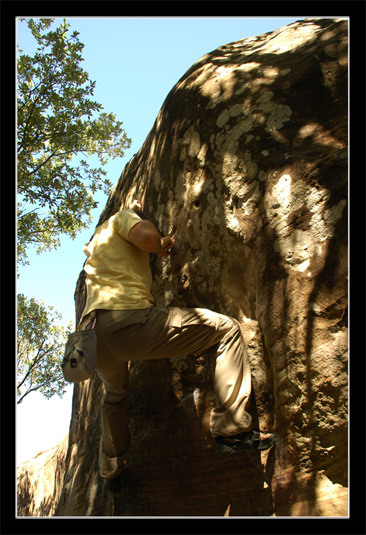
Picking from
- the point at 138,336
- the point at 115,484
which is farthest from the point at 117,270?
the point at 115,484

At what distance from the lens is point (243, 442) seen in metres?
3.75

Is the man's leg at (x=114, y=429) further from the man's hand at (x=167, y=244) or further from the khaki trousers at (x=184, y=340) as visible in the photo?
the man's hand at (x=167, y=244)

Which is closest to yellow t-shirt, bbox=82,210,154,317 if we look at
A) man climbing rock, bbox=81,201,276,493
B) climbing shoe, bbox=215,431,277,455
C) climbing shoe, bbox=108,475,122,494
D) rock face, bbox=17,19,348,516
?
man climbing rock, bbox=81,201,276,493

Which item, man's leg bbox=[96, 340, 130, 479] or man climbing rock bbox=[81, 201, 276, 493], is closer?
man climbing rock bbox=[81, 201, 276, 493]

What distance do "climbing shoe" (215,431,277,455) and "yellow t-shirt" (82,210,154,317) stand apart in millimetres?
1242

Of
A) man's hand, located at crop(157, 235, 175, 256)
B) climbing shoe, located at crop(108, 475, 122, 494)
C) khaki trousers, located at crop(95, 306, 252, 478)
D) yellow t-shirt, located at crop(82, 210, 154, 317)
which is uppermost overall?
man's hand, located at crop(157, 235, 175, 256)

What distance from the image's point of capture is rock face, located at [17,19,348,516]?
3607 mm

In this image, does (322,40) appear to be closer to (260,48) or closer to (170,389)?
(260,48)

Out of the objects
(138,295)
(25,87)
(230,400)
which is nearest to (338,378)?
(230,400)

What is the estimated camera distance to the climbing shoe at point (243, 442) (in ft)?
12.2

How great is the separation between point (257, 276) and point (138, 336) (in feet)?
3.60

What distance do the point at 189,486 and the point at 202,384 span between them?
87 centimetres

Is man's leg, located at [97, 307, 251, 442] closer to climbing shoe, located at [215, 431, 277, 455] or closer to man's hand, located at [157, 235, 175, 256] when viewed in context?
climbing shoe, located at [215, 431, 277, 455]

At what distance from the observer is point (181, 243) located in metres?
4.98
